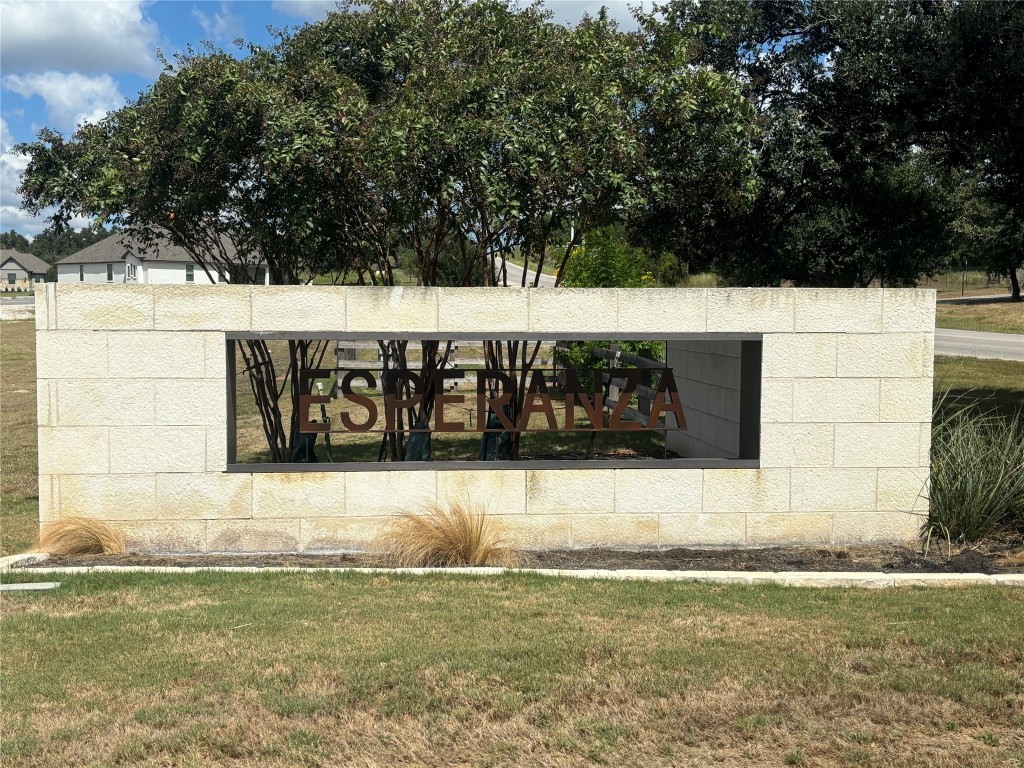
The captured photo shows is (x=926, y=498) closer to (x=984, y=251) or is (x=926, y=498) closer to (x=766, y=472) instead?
(x=766, y=472)

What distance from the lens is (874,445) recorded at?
901 centimetres

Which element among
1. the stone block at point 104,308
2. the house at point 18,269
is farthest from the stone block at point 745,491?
the house at point 18,269

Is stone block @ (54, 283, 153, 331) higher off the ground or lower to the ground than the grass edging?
higher

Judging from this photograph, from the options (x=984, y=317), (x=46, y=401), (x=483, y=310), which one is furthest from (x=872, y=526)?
(x=984, y=317)

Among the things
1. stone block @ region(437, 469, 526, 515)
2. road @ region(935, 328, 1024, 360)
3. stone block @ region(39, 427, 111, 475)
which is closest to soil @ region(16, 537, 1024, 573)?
stone block @ region(437, 469, 526, 515)

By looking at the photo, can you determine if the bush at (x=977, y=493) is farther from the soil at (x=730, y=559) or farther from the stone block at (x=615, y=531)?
the stone block at (x=615, y=531)

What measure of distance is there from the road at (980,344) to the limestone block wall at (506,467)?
1920 centimetres

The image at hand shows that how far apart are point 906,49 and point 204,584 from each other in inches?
438

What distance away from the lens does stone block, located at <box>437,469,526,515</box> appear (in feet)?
28.8

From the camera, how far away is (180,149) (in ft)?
36.1

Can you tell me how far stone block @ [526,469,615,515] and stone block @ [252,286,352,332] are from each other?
7.31 ft

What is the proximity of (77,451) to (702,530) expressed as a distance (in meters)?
5.44

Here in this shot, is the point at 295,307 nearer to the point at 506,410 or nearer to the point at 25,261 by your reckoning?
the point at 506,410

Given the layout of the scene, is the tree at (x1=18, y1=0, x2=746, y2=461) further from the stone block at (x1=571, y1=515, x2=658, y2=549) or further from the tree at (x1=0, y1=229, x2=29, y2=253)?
the tree at (x1=0, y1=229, x2=29, y2=253)
